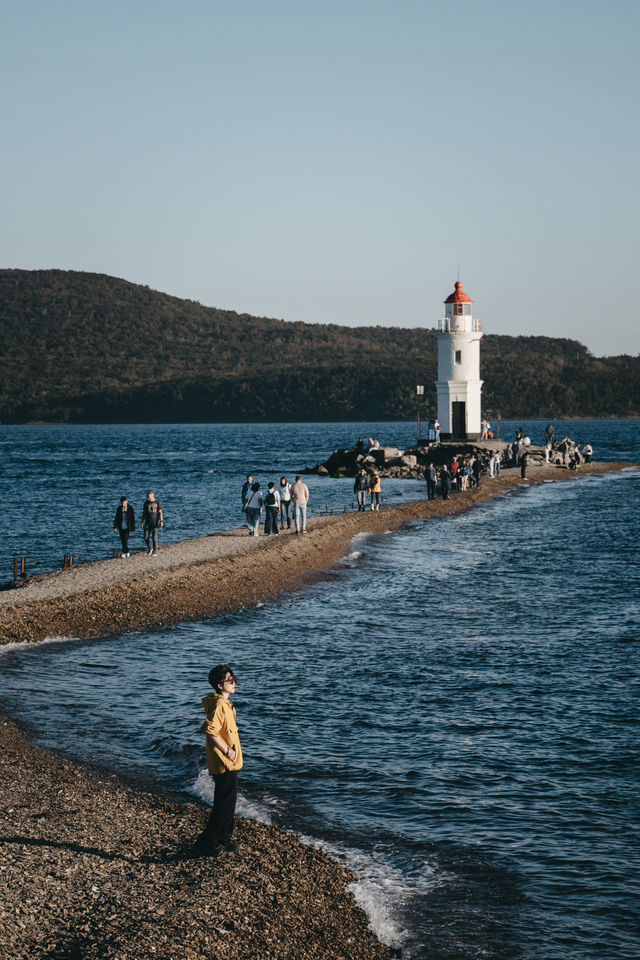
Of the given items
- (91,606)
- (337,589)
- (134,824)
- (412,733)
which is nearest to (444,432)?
(337,589)

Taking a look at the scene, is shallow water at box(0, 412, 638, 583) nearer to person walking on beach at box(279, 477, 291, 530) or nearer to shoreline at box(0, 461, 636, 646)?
person walking on beach at box(279, 477, 291, 530)

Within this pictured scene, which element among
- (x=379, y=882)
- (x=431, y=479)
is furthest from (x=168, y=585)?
(x=431, y=479)

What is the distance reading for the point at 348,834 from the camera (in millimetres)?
10523

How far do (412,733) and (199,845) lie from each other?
17.8 feet

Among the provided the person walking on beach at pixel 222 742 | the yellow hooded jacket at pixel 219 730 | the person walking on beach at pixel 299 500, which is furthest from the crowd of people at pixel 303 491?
the yellow hooded jacket at pixel 219 730

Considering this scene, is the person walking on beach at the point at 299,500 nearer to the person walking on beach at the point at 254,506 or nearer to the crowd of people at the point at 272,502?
the crowd of people at the point at 272,502

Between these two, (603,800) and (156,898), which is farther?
(603,800)

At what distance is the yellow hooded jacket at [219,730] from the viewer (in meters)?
8.48

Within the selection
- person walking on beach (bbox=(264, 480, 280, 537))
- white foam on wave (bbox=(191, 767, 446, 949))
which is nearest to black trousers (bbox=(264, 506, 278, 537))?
person walking on beach (bbox=(264, 480, 280, 537))

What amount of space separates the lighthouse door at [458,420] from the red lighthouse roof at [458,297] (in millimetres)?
7335

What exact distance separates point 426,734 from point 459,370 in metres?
55.0

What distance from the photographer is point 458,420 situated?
68.9 metres

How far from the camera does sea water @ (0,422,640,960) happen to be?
30.3ft

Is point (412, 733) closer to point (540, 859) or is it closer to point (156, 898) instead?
point (540, 859)
